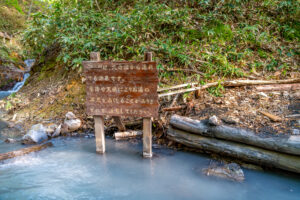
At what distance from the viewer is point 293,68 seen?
4.68 metres

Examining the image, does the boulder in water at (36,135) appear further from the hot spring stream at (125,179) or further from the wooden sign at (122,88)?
the wooden sign at (122,88)

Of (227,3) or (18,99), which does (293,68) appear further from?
(18,99)

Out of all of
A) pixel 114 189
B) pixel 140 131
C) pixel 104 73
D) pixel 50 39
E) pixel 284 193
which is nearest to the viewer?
pixel 284 193

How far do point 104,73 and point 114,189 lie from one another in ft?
5.41

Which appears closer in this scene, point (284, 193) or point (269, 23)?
point (284, 193)

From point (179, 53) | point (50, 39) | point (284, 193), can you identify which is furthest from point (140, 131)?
point (50, 39)

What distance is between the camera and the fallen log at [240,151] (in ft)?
8.81

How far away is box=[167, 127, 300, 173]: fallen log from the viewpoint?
2.68 m

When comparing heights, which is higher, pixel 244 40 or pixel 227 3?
pixel 227 3

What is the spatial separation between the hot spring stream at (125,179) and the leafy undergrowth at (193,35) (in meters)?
2.12

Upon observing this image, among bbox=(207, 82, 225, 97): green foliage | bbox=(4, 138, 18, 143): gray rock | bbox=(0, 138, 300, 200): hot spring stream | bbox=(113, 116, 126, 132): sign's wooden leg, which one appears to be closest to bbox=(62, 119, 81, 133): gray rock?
bbox=(0, 138, 300, 200): hot spring stream

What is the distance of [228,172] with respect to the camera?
9.50 feet

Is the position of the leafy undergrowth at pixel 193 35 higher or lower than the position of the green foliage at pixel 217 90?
higher

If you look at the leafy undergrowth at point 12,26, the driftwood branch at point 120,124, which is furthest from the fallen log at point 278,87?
the leafy undergrowth at point 12,26
